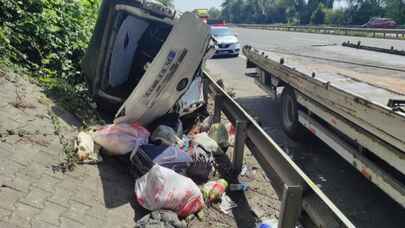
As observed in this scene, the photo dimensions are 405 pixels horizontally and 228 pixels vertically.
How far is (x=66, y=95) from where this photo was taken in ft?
17.9

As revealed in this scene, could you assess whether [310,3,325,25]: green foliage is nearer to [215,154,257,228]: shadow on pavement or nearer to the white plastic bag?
[215,154,257,228]: shadow on pavement

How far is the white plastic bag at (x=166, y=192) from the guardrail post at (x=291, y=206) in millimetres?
999

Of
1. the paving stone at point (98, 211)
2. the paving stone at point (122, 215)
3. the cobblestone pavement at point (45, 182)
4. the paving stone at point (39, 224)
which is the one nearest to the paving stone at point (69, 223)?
the cobblestone pavement at point (45, 182)

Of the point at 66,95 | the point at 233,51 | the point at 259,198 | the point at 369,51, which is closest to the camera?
the point at 259,198

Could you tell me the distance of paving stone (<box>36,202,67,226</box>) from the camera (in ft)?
9.57

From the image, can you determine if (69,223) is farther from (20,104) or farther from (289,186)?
(20,104)

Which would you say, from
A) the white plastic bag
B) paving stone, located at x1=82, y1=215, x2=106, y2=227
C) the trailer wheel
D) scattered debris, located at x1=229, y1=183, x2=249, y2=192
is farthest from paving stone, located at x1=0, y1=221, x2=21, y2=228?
the trailer wheel

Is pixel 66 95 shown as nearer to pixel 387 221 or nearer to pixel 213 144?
pixel 213 144

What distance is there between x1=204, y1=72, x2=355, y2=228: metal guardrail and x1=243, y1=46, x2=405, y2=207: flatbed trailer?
830mm

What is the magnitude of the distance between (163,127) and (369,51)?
5858 mm

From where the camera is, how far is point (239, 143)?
447cm

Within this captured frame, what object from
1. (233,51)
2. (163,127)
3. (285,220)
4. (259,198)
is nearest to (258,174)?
(259,198)

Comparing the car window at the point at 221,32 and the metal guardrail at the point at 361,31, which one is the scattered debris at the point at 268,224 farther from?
the metal guardrail at the point at 361,31

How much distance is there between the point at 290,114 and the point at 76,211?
4151mm
